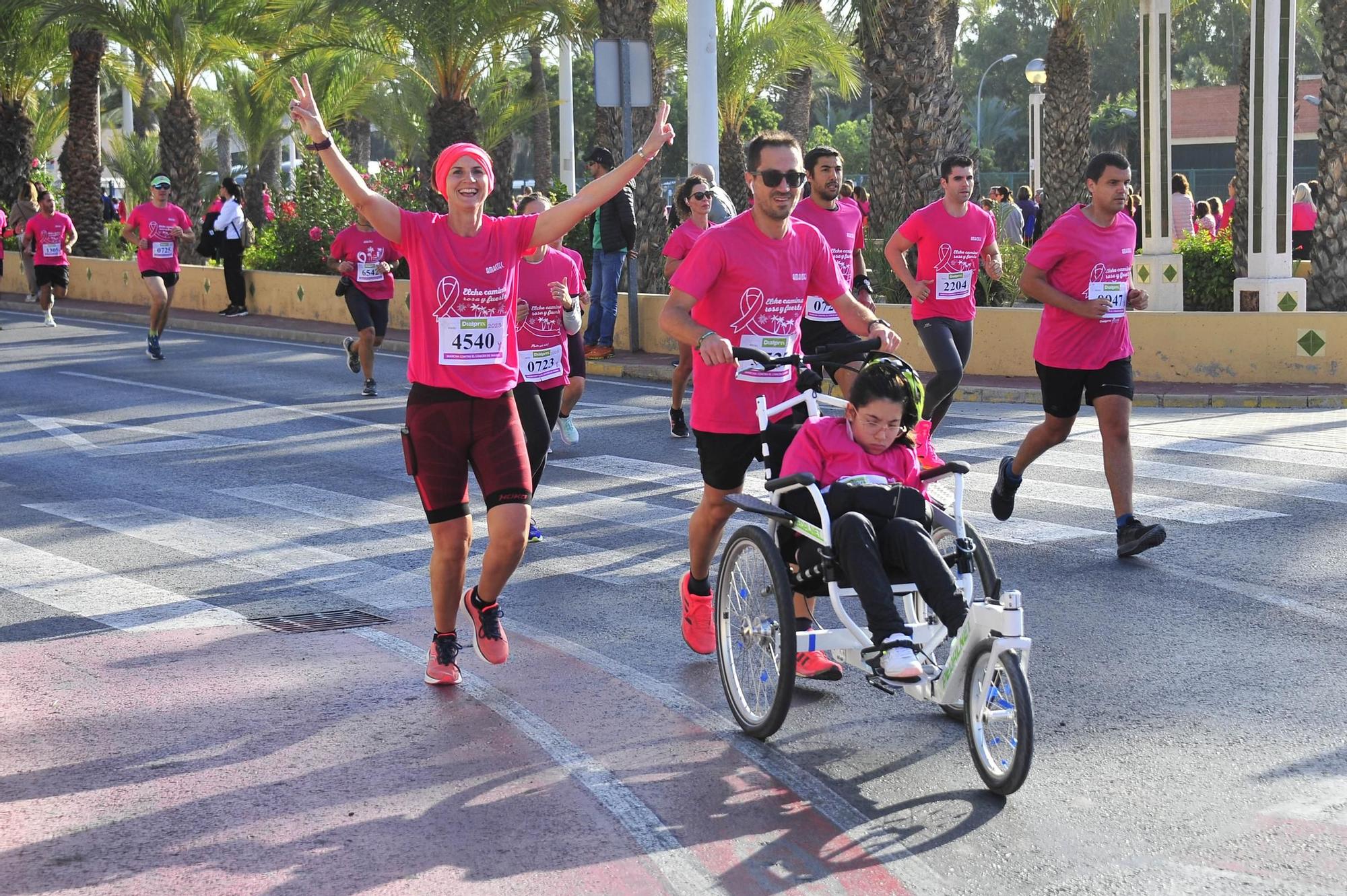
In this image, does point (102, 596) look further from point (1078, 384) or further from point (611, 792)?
point (1078, 384)

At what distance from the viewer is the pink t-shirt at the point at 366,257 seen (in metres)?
15.4

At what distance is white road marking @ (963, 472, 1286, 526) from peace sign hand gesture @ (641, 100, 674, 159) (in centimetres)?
409

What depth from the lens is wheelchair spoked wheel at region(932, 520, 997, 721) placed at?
536 cm

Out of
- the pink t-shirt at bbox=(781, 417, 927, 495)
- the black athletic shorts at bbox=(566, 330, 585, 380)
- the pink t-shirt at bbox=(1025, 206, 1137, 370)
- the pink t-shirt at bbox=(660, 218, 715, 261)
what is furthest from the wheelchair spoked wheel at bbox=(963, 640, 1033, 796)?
the pink t-shirt at bbox=(660, 218, 715, 261)

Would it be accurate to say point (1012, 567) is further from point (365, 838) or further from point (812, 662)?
point (365, 838)

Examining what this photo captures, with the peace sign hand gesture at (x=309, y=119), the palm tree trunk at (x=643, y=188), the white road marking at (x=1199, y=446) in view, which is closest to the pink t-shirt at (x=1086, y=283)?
the white road marking at (x=1199, y=446)

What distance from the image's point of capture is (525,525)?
20.4ft

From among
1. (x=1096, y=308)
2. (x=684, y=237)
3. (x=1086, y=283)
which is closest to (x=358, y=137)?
(x=684, y=237)

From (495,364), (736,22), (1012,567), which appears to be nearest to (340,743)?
(495,364)

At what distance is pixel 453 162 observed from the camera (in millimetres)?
6152

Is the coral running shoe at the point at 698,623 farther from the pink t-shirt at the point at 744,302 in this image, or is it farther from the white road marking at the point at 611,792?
the white road marking at the point at 611,792

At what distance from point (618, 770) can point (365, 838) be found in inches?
35.9

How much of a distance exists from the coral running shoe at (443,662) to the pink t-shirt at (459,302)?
943 millimetres

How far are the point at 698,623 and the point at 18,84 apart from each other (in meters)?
33.6
